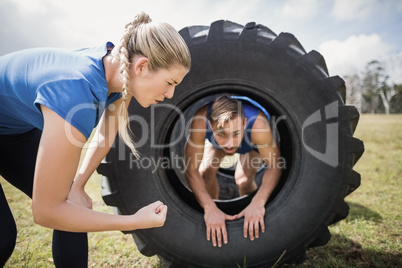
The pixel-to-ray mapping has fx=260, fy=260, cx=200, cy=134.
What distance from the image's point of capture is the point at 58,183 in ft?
3.16

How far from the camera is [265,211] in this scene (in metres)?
1.81

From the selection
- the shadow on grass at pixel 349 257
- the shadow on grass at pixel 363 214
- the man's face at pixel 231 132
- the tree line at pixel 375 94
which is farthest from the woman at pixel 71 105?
the tree line at pixel 375 94

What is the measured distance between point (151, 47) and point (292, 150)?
1.22 m

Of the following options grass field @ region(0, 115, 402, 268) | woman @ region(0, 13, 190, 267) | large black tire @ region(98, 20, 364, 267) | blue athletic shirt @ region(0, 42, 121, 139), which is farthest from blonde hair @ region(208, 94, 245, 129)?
grass field @ region(0, 115, 402, 268)

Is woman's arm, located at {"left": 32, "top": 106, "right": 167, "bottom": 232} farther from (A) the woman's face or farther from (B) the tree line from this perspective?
(B) the tree line

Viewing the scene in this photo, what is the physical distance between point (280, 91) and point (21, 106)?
4.82ft

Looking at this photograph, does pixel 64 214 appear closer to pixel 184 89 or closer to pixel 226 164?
pixel 184 89

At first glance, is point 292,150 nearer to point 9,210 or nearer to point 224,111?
point 224,111

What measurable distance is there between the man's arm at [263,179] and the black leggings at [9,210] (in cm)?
103

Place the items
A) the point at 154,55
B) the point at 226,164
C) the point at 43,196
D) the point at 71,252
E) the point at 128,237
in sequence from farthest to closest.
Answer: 1. the point at 226,164
2. the point at 128,237
3. the point at 71,252
4. the point at 154,55
5. the point at 43,196

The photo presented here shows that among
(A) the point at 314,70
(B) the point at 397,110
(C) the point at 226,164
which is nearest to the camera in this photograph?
(A) the point at 314,70

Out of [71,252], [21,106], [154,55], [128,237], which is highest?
[154,55]

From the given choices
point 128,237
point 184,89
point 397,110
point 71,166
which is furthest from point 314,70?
point 397,110

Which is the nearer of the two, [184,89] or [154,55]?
[154,55]
